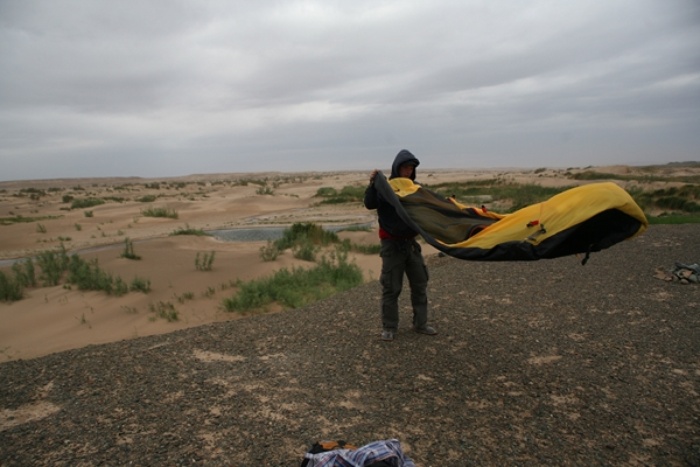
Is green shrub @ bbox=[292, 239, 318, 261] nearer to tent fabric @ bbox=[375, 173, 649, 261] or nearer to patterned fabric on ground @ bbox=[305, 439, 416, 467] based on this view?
tent fabric @ bbox=[375, 173, 649, 261]

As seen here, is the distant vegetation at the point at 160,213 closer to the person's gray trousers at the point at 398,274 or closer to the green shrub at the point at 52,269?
the green shrub at the point at 52,269

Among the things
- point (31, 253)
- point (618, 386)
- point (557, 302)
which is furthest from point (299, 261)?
point (31, 253)

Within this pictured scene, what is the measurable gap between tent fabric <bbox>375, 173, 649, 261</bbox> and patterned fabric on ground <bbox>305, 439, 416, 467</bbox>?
2096 mm

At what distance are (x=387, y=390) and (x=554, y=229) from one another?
2.17 meters

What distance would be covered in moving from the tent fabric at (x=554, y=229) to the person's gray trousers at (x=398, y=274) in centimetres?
45

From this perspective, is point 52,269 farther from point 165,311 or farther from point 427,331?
point 427,331

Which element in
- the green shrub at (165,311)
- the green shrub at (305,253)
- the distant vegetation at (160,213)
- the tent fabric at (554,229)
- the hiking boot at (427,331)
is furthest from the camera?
the distant vegetation at (160,213)

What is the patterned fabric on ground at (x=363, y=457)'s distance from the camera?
293 centimetres

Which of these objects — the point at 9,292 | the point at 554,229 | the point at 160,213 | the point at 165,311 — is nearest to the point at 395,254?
the point at 554,229

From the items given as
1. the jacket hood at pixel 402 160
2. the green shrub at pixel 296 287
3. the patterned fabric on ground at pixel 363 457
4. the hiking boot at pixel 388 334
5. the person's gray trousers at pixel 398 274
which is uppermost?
the jacket hood at pixel 402 160

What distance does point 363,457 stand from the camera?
2930mm

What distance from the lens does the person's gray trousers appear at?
537 centimetres

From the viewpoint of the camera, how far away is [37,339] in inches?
303

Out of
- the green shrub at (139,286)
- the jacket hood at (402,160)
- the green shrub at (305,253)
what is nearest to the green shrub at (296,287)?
the green shrub at (305,253)
